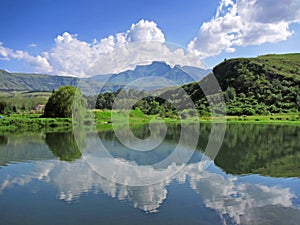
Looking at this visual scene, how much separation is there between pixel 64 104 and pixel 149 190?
53.7m

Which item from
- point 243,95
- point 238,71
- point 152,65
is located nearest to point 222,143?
point 152,65

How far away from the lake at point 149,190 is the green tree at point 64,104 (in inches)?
1440

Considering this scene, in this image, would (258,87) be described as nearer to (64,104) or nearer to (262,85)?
(262,85)

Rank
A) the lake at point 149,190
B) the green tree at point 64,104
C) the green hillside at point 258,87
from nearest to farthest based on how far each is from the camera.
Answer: the lake at point 149,190
the green tree at point 64,104
the green hillside at point 258,87

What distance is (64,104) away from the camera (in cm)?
6544

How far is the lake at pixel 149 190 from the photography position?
11.4 meters

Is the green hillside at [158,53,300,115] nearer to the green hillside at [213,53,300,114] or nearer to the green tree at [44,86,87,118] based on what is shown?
the green hillside at [213,53,300,114]

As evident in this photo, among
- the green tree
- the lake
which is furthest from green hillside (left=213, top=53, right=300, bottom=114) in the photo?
the lake

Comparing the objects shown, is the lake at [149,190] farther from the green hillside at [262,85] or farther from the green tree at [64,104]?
the green hillside at [262,85]

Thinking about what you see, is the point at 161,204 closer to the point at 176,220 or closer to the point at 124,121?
the point at 176,220

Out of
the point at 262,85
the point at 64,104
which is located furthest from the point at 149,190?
the point at 262,85

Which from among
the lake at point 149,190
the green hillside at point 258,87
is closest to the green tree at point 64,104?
the green hillside at point 258,87

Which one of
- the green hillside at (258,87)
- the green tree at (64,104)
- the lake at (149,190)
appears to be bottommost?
the lake at (149,190)

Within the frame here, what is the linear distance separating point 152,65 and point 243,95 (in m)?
93.3
